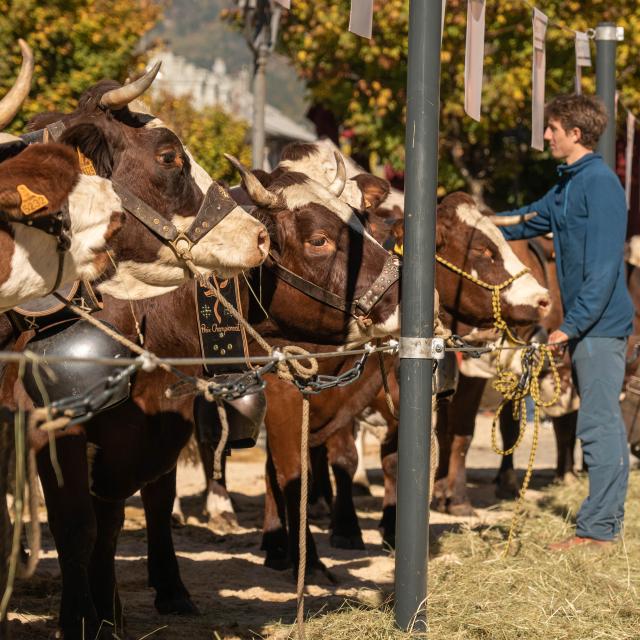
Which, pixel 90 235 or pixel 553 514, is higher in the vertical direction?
pixel 90 235

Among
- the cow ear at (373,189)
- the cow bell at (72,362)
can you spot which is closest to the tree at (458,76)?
the cow ear at (373,189)

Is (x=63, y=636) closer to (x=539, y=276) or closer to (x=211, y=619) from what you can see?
(x=211, y=619)

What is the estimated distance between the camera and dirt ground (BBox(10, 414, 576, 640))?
16.3 ft

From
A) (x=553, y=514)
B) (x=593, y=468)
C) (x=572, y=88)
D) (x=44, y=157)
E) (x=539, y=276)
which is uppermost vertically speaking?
(x=572, y=88)

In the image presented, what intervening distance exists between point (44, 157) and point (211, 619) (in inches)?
99.0

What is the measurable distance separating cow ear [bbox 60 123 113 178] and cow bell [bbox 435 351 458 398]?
2.90m

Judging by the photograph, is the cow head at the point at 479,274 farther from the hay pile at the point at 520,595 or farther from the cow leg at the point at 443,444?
the cow leg at the point at 443,444

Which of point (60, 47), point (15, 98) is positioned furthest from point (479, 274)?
point (60, 47)

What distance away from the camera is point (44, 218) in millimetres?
3422

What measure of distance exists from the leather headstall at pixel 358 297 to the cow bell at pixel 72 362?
40.8 inches

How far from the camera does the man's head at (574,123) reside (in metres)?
6.02

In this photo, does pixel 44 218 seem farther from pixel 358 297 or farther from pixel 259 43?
pixel 259 43

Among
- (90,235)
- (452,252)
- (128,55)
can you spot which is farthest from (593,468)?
(128,55)

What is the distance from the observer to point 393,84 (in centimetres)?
1480
